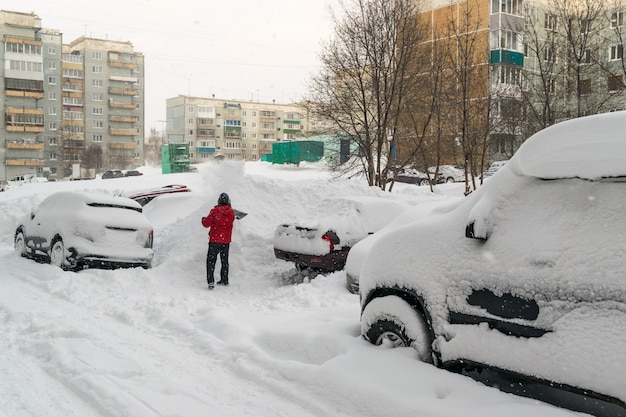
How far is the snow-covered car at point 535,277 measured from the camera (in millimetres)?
3332

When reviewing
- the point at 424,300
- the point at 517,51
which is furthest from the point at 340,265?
the point at 517,51

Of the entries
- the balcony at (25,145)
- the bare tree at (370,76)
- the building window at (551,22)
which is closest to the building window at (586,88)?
the building window at (551,22)

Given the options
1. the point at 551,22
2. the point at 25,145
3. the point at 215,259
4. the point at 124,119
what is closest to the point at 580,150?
the point at 215,259

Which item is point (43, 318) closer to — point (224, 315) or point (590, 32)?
point (224, 315)

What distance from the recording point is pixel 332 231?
32.8 ft

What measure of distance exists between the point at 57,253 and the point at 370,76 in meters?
13.5

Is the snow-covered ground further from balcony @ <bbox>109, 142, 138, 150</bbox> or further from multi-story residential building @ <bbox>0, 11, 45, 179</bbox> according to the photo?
balcony @ <bbox>109, 142, 138, 150</bbox>

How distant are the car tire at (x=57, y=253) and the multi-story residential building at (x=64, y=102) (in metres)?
74.8

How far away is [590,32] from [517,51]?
2364 cm

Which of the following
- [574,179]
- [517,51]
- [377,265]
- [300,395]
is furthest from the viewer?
[517,51]

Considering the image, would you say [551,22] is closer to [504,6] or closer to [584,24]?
[584,24]

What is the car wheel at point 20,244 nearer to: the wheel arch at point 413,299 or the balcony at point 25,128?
the wheel arch at point 413,299

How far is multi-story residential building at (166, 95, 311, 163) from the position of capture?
343ft

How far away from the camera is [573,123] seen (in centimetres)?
382
